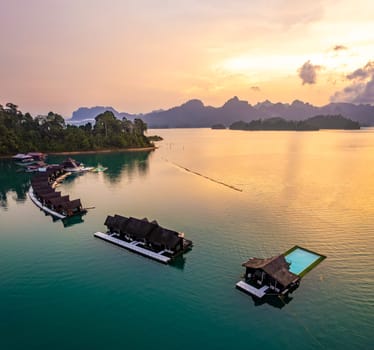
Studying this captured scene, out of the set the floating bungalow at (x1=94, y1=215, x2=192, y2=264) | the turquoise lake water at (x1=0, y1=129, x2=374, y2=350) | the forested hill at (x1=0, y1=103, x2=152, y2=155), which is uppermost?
the forested hill at (x1=0, y1=103, x2=152, y2=155)

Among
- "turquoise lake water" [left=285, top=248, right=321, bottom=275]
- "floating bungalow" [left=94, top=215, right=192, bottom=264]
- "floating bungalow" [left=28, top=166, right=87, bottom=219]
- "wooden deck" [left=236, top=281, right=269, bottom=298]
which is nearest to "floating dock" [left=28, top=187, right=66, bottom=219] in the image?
"floating bungalow" [left=28, top=166, right=87, bottom=219]

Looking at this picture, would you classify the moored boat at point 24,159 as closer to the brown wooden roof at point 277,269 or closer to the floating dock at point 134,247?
the floating dock at point 134,247

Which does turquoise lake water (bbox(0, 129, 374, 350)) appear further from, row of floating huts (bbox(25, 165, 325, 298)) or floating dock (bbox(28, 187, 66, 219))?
floating dock (bbox(28, 187, 66, 219))

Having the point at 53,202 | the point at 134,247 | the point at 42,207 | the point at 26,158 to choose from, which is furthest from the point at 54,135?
the point at 134,247

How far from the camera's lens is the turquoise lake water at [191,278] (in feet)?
56.5

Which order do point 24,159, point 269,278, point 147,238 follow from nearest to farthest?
point 269,278, point 147,238, point 24,159

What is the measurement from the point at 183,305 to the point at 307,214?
26804mm

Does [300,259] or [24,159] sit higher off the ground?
[24,159]

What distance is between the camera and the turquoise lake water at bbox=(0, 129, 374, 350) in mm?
17219

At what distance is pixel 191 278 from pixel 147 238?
724 cm

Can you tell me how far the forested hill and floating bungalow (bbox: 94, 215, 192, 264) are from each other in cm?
8629

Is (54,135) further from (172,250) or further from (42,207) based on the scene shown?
(172,250)

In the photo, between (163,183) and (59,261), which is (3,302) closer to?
(59,261)

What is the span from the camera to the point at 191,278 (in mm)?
23172
